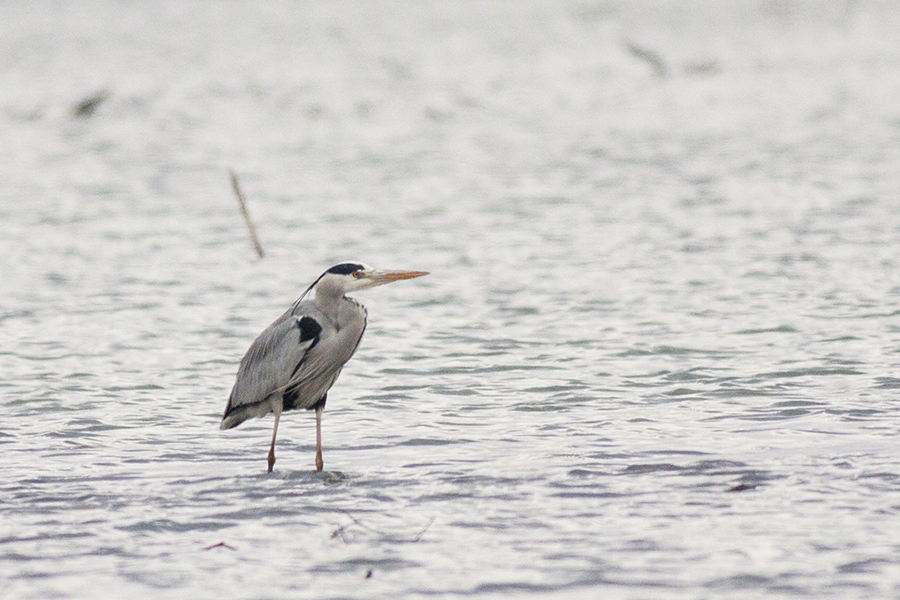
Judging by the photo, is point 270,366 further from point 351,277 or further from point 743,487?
point 743,487

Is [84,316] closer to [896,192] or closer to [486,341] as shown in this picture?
[486,341]

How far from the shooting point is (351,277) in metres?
8.45

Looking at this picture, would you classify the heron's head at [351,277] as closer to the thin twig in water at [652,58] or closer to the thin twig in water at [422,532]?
the thin twig in water at [422,532]

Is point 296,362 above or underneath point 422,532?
above

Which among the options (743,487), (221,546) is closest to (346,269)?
(221,546)

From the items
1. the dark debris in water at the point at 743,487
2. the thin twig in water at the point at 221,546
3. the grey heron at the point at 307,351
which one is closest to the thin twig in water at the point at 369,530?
the thin twig in water at the point at 221,546

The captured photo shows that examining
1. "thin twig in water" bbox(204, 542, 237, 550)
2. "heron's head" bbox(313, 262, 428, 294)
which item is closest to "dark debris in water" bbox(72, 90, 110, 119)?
"heron's head" bbox(313, 262, 428, 294)

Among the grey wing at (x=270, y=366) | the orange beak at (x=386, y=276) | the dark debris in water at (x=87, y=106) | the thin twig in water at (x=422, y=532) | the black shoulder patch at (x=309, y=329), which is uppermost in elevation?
the dark debris in water at (x=87, y=106)

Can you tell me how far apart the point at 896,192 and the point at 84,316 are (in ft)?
34.2

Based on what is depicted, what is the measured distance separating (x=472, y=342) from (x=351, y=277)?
3.20 meters

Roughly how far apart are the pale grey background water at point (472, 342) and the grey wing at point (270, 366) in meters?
0.28

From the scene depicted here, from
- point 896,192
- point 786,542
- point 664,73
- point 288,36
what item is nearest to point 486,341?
point 786,542

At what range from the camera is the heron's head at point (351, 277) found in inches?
332

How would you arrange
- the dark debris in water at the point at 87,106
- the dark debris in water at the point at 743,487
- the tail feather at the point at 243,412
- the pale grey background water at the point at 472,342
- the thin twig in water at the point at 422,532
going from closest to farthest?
the pale grey background water at the point at 472,342
the thin twig in water at the point at 422,532
the dark debris in water at the point at 743,487
the tail feather at the point at 243,412
the dark debris in water at the point at 87,106
